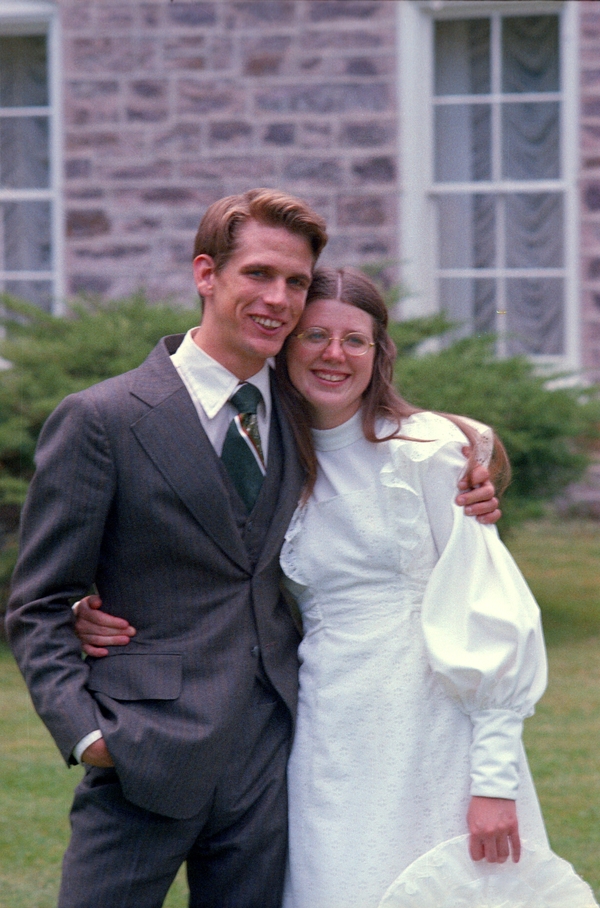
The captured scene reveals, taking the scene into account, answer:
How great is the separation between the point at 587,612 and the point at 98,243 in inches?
179

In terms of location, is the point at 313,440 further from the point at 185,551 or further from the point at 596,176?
the point at 596,176

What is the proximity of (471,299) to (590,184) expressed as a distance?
1.18 meters

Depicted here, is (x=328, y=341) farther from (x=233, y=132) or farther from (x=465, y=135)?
(x=465, y=135)

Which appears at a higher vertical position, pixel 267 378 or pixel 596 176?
pixel 596 176

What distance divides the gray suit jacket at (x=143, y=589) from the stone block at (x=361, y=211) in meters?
6.35

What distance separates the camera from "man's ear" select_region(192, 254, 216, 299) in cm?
244

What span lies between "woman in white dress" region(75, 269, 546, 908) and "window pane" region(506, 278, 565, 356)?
6387 mm

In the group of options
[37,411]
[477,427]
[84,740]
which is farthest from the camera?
[37,411]

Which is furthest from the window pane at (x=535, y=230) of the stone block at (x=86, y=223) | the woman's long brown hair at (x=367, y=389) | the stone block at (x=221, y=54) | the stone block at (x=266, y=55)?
the woman's long brown hair at (x=367, y=389)

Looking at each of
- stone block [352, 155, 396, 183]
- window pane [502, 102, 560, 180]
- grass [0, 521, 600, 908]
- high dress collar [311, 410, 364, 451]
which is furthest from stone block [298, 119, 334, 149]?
high dress collar [311, 410, 364, 451]

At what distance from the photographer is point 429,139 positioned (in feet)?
28.2

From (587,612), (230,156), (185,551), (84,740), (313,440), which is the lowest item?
(587,612)

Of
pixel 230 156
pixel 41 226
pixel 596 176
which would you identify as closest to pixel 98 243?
pixel 41 226

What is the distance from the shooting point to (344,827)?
7.67 feet
